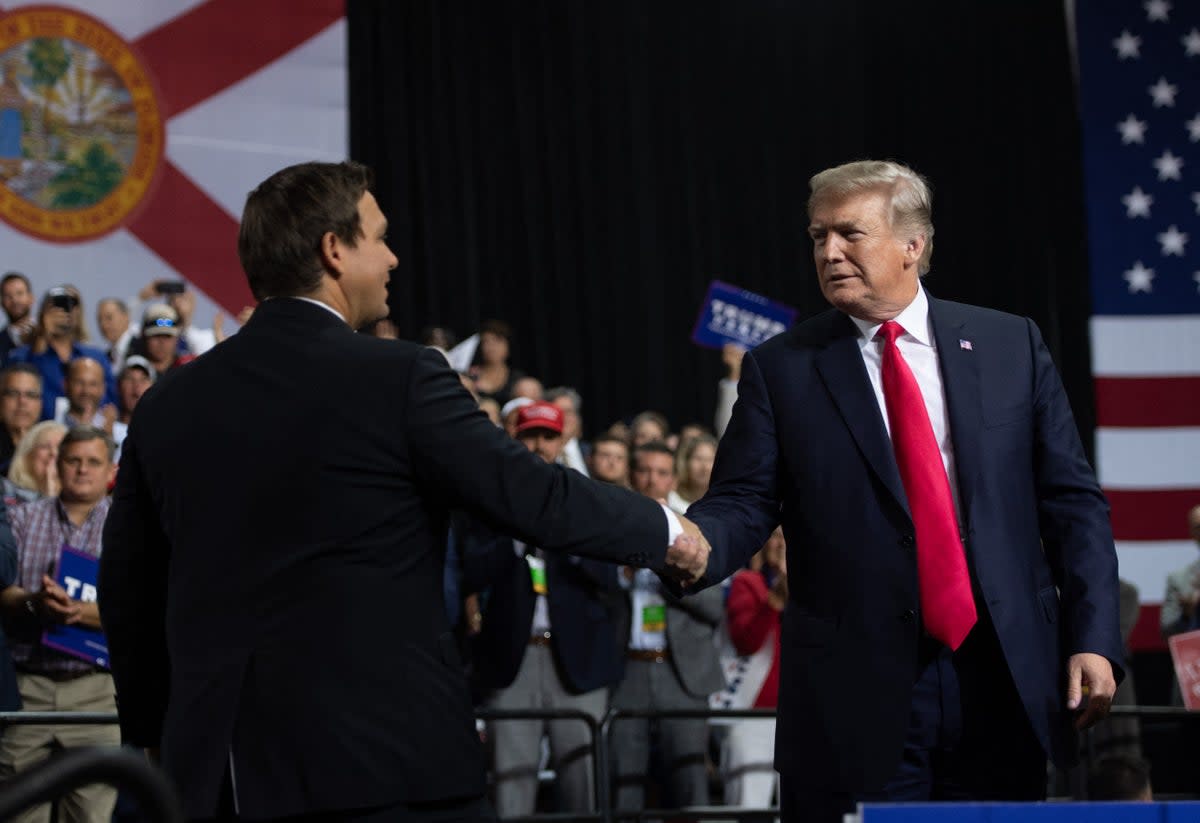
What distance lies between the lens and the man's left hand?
9.29 ft

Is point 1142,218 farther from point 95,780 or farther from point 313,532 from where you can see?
point 95,780

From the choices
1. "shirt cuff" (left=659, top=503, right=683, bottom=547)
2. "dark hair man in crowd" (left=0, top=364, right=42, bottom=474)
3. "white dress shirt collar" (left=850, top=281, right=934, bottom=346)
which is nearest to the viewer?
"shirt cuff" (left=659, top=503, right=683, bottom=547)

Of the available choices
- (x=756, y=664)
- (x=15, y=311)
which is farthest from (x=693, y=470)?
(x=15, y=311)

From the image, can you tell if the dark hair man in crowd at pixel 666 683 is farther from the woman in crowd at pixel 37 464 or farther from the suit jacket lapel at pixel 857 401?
the suit jacket lapel at pixel 857 401

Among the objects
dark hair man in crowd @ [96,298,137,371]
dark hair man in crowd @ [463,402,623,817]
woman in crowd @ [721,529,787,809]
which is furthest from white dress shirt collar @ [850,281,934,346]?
dark hair man in crowd @ [96,298,137,371]

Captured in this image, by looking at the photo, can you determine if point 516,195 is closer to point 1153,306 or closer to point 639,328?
point 639,328

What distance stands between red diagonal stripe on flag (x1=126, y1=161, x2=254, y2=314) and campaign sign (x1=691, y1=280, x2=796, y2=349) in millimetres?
2782

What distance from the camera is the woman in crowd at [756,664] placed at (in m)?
6.11

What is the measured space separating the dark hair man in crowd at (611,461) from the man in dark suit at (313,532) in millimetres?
4530

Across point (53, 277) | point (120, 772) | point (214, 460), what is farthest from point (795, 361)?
point (53, 277)

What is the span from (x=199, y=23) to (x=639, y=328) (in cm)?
393

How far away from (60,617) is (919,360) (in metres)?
3.26

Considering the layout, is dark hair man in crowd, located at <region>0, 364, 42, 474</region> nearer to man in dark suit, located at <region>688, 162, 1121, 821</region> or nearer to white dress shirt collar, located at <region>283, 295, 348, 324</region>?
man in dark suit, located at <region>688, 162, 1121, 821</region>

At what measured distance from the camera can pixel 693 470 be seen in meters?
7.21
